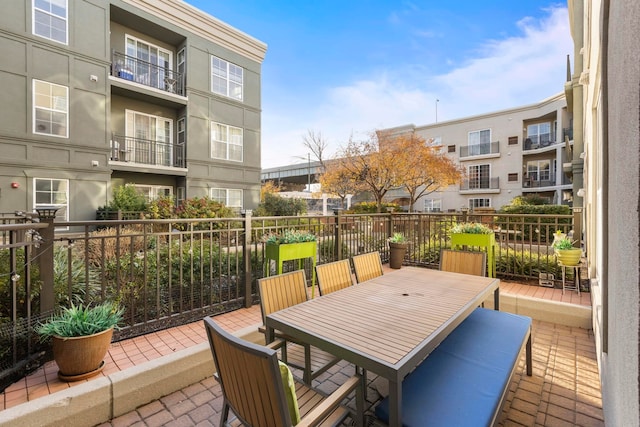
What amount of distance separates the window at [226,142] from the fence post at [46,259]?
1179 centimetres

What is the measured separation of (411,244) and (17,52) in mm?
13073

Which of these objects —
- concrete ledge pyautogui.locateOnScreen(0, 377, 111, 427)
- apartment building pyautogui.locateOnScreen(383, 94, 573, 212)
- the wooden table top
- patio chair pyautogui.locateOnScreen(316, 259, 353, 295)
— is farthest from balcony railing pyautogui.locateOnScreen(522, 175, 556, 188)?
concrete ledge pyautogui.locateOnScreen(0, 377, 111, 427)

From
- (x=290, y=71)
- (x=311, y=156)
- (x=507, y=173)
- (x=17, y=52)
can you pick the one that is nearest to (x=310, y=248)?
(x=17, y=52)

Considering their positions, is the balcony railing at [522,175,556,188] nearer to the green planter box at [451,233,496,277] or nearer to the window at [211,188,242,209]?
the window at [211,188,242,209]

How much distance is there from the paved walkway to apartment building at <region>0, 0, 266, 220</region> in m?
9.94

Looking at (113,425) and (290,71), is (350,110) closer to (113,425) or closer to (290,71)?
(290,71)

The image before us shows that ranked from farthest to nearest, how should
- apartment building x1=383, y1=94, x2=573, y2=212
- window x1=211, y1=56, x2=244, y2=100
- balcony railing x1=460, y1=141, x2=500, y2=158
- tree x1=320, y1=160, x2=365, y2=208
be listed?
1. balcony railing x1=460, y1=141, x2=500, y2=158
2. apartment building x1=383, y1=94, x2=573, y2=212
3. tree x1=320, y1=160, x2=365, y2=208
4. window x1=211, y1=56, x2=244, y2=100

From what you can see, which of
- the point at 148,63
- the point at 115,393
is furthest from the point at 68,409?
the point at 148,63

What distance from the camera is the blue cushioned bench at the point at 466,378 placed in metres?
1.70

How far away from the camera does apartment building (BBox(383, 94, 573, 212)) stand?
21438 mm

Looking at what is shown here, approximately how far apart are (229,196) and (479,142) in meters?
21.0

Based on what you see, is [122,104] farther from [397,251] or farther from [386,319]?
[386,319]

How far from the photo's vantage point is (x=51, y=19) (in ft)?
32.8

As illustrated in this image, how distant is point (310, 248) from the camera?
14.9 feet
